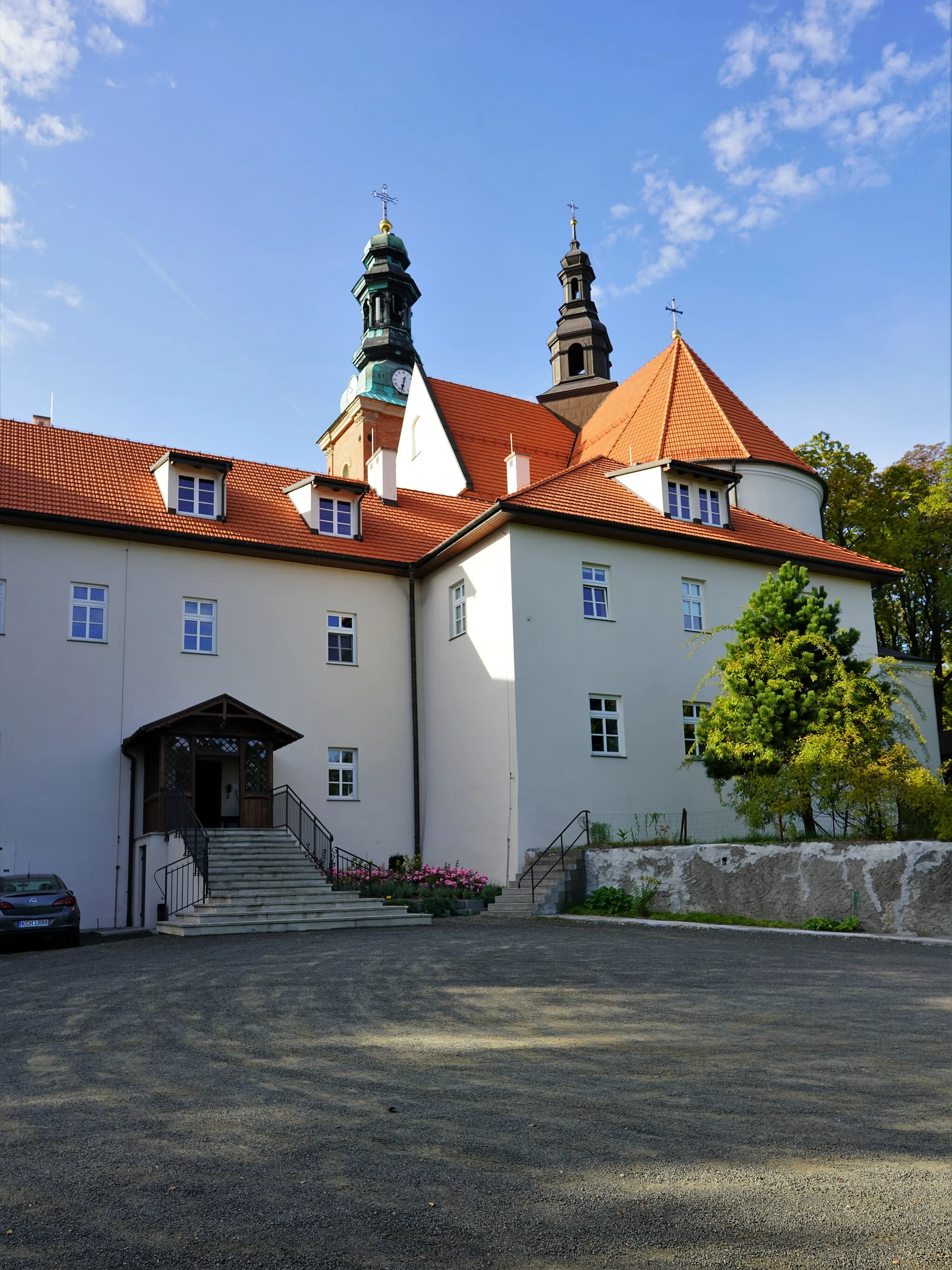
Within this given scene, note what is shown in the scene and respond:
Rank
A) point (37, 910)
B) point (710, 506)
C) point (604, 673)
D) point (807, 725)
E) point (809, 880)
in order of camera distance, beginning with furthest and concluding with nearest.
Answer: point (710, 506) → point (604, 673) → point (807, 725) → point (37, 910) → point (809, 880)

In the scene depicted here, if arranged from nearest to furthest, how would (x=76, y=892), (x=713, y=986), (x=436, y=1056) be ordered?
(x=436, y=1056), (x=713, y=986), (x=76, y=892)

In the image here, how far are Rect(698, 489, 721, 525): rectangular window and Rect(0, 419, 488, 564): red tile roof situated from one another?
6.21m

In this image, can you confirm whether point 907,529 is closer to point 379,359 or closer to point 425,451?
point 425,451

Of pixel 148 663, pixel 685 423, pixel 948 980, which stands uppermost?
pixel 685 423

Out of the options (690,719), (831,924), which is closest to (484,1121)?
(831,924)

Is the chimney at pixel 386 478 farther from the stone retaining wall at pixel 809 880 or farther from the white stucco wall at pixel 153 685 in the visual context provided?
the stone retaining wall at pixel 809 880

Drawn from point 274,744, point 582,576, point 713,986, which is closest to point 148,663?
point 274,744

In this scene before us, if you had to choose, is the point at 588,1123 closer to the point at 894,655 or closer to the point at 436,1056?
the point at 436,1056

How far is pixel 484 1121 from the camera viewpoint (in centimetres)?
548

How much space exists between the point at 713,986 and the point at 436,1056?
3747 mm

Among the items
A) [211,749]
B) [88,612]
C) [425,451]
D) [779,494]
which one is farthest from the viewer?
[425,451]

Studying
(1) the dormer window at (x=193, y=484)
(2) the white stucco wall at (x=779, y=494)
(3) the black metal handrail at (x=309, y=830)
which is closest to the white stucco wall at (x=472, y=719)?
(3) the black metal handrail at (x=309, y=830)

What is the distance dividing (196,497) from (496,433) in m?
14.0

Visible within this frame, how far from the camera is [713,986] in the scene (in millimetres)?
9898
